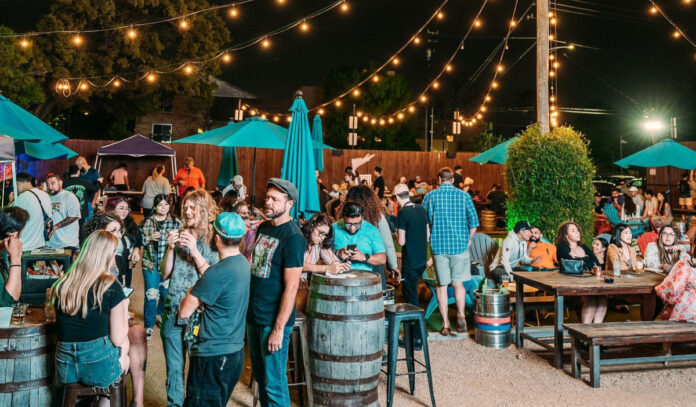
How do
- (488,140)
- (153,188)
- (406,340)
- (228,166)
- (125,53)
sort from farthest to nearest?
1. (488,140)
2. (125,53)
3. (228,166)
4. (153,188)
5. (406,340)

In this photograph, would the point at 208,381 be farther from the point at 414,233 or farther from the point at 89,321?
the point at 414,233

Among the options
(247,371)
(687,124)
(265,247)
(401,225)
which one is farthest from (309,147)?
(687,124)

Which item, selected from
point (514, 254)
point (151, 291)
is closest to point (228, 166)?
point (151, 291)

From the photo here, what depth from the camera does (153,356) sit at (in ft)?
18.9

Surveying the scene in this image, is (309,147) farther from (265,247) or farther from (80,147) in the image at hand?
(80,147)

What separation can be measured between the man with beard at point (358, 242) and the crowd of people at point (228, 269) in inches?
0.4

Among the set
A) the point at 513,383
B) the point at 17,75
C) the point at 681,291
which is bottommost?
the point at 513,383

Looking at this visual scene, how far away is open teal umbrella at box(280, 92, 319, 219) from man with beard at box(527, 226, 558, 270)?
9.80ft

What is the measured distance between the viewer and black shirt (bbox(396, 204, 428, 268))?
665cm

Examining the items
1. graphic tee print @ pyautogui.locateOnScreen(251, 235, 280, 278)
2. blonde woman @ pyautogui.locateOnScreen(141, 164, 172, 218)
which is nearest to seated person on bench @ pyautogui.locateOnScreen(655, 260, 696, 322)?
graphic tee print @ pyautogui.locateOnScreen(251, 235, 280, 278)

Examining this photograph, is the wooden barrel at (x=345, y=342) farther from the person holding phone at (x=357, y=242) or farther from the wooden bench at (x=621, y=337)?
the wooden bench at (x=621, y=337)

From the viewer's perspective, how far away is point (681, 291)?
18.8ft

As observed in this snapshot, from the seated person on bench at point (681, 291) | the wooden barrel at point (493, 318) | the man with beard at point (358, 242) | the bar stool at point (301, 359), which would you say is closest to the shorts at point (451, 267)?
the wooden barrel at point (493, 318)

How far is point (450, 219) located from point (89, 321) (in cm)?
448
